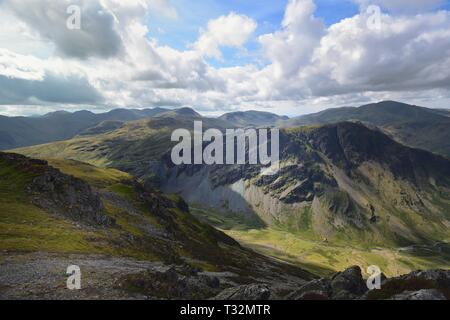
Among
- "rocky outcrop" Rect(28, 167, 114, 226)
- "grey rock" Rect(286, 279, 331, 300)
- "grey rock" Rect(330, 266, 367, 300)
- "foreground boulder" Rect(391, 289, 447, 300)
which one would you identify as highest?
"rocky outcrop" Rect(28, 167, 114, 226)

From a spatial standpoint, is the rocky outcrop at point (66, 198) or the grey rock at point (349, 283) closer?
the grey rock at point (349, 283)

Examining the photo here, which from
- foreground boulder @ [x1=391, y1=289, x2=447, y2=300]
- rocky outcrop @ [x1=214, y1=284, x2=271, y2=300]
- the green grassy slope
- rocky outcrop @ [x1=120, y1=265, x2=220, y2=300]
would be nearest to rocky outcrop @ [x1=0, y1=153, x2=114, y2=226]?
the green grassy slope

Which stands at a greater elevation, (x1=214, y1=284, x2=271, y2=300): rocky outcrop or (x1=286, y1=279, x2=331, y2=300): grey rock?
(x1=214, y1=284, x2=271, y2=300): rocky outcrop

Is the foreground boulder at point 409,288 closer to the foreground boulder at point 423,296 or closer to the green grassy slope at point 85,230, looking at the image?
the foreground boulder at point 423,296

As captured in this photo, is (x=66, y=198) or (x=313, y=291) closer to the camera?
(x=313, y=291)

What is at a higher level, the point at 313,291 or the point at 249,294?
the point at 249,294

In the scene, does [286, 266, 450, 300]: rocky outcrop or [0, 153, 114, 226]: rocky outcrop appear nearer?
[286, 266, 450, 300]: rocky outcrop

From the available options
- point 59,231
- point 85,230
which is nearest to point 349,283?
point 85,230

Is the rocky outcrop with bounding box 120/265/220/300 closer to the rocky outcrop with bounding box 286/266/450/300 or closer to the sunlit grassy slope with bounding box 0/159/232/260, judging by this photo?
the rocky outcrop with bounding box 286/266/450/300

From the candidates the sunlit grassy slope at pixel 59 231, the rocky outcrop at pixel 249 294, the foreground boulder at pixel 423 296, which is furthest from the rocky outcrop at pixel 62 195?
the foreground boulder at pixel 423 296

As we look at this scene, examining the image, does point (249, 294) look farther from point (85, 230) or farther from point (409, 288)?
point (85, 230)

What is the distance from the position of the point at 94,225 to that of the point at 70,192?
540 inches
